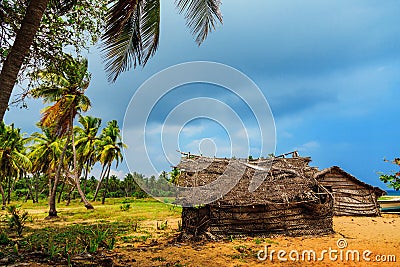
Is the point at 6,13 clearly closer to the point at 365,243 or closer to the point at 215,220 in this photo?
the point at 215,220

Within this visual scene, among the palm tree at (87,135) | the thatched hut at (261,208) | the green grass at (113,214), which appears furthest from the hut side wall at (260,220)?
the palm tree at (87,135)

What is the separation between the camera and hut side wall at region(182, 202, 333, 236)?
10117 millimetres

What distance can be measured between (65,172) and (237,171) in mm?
17443

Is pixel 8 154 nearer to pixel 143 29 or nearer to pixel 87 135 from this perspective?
pixel 87 135

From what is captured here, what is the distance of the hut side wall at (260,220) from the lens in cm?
1012

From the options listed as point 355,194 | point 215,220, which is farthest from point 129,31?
point 355,194

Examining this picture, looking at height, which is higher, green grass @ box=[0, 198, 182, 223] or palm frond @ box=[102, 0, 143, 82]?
palm frond @ box=[102, 0, 143, 82]

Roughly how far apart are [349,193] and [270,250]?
9.95 metres

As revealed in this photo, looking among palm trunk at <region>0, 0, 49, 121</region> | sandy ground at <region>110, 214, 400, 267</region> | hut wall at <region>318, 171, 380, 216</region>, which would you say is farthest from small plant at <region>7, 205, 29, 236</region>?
hut wall at <region>318, 171, 380, 216</region>

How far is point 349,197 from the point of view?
652 inches

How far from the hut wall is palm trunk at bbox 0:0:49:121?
49.0ft

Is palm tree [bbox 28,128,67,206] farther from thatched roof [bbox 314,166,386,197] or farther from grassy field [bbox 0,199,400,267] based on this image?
thatched roof [bbox 314,166,386,197]

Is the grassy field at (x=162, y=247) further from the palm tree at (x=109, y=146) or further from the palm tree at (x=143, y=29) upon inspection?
the palm tree at (x=109, y=146)

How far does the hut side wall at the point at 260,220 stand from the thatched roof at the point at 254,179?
0.87ft
